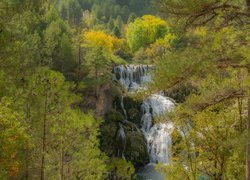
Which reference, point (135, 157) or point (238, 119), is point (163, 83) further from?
point (135, 157)

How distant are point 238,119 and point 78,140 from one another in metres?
6.17

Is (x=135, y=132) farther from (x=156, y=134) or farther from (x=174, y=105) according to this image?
(x=174, y=105)

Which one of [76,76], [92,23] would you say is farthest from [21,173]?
[92,23]

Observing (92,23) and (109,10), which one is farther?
(109,10)

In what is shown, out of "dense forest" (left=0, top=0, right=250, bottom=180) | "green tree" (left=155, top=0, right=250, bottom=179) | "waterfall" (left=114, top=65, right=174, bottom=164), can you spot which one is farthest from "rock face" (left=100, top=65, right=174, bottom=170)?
"green tree" (left=155, top=0, right=250, bottom=179)

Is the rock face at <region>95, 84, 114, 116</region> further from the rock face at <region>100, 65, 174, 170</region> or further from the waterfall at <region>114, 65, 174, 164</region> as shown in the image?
the waterfall at <region>114, 65, 174, 164</region>

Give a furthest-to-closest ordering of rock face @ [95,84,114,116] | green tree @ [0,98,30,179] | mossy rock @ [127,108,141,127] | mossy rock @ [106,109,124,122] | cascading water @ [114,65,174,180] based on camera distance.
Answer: mossy rock @ [127,108,141,127] < rock face @ [95,84,114,116] < mossy rock @ [106,109,124,122] < cascading water @ [114,65,174,180] < green tree @ [0,98,30,179]

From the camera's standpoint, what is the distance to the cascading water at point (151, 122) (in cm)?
3025

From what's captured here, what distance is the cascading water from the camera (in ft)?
99.2

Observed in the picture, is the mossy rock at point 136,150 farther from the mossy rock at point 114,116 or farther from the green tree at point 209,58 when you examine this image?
the green tree at point 209,58

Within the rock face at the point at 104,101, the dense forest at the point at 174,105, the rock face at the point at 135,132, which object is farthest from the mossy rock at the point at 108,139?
the dense forest at the point at 174,105

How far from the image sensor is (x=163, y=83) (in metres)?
7.62

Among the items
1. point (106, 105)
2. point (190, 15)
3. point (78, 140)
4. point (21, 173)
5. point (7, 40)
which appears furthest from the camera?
point (106, 105)

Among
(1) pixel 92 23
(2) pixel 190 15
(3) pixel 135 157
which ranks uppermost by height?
(1) pixel 92 23
